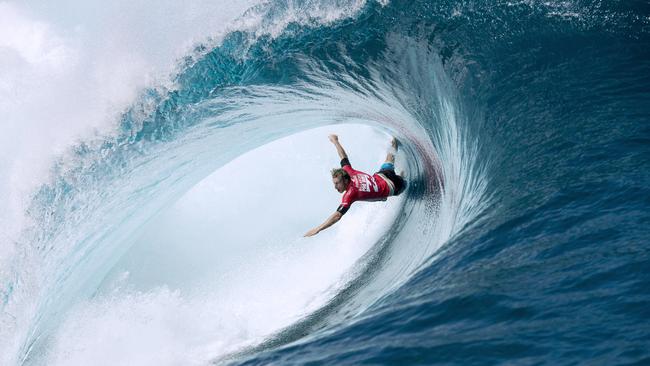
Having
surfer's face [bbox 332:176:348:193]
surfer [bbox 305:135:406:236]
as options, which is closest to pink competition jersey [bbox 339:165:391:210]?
surfer [bbox 305:135:406:236]

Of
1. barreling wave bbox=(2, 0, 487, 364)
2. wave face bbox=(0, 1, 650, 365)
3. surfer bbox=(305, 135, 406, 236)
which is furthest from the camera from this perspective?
barreling wave bbox=(2, 0, 487, 364)

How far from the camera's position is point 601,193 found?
4.00 meters

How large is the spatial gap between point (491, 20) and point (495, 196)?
3236mm

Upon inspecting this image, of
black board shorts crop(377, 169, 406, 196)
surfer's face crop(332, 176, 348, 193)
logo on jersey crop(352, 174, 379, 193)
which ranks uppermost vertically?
black board shorts crop(377, 169, 406, 196)

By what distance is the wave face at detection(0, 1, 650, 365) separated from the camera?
10.3 feet

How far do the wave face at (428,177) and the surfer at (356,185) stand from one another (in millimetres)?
645

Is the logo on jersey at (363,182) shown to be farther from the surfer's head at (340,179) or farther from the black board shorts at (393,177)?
the black board shorts at (393,177)

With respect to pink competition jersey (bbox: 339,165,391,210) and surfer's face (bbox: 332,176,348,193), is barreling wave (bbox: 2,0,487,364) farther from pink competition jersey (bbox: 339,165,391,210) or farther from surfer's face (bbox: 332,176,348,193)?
surfer's face (bbox: 332,176,348,193)

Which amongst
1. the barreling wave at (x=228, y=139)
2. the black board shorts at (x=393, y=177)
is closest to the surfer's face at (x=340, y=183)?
the barreling wave at (x=228, y=139)

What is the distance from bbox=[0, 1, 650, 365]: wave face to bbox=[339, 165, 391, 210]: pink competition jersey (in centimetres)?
80

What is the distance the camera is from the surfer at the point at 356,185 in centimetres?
692

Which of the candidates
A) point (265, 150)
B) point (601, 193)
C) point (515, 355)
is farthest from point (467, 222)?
point (265, 150)

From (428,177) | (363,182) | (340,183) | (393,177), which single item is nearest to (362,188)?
(363,182)

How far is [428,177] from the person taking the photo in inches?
351
